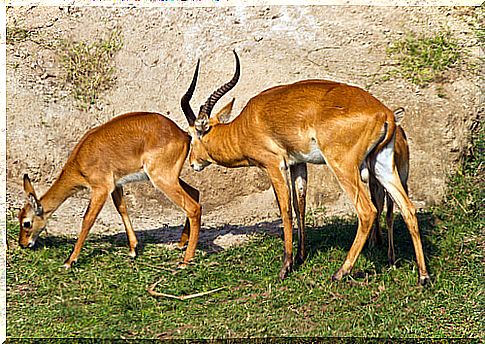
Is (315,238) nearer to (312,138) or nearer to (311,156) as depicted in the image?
(311,156)

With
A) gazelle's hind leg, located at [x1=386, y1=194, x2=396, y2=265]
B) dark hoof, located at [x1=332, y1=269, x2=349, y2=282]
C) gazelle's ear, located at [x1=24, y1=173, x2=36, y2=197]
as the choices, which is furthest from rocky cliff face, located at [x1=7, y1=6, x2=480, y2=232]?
dark hoof, located at [x1=332, y1=269, x2=349, y2=282]

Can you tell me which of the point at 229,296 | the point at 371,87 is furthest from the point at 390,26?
the point at 229,296

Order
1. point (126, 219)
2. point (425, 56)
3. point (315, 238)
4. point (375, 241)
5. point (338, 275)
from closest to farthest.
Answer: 1. point (338, 275)
2. point (375, 241)
3. point (126, 219)
4. point (315, 238)
5. point (425, 56)

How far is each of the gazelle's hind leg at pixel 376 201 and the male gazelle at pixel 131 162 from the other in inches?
72.0

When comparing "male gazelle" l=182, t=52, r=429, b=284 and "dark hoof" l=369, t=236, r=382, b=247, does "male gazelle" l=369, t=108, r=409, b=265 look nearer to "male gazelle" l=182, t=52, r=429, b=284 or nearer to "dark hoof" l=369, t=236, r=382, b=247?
"dark hoof" l=369, t=236, r=382, b=247

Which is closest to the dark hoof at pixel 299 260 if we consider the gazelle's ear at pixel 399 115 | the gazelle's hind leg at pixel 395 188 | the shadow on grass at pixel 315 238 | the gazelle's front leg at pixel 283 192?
the shadow on grass at pixel 315 238

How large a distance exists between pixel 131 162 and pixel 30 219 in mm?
1359

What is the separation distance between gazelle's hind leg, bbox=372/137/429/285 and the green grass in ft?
1.56

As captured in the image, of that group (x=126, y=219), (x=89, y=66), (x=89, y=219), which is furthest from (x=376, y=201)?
(x=89, y=66)

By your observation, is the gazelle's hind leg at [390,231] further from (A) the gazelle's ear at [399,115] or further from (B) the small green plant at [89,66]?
(B) the small green plant at [89,66]

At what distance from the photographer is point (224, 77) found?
43.7ft

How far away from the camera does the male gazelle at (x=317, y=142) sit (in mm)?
8188

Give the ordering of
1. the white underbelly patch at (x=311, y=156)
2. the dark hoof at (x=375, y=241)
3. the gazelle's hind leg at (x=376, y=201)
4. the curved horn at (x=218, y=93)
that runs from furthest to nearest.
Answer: the dark hoof at (x=375, y=241), the gazelle's hind leg at (x=376, y=201), the curved horn at (x=218, y=93), the white underbelly patch at (x=311, y=156)

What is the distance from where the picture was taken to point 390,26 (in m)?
13.9
